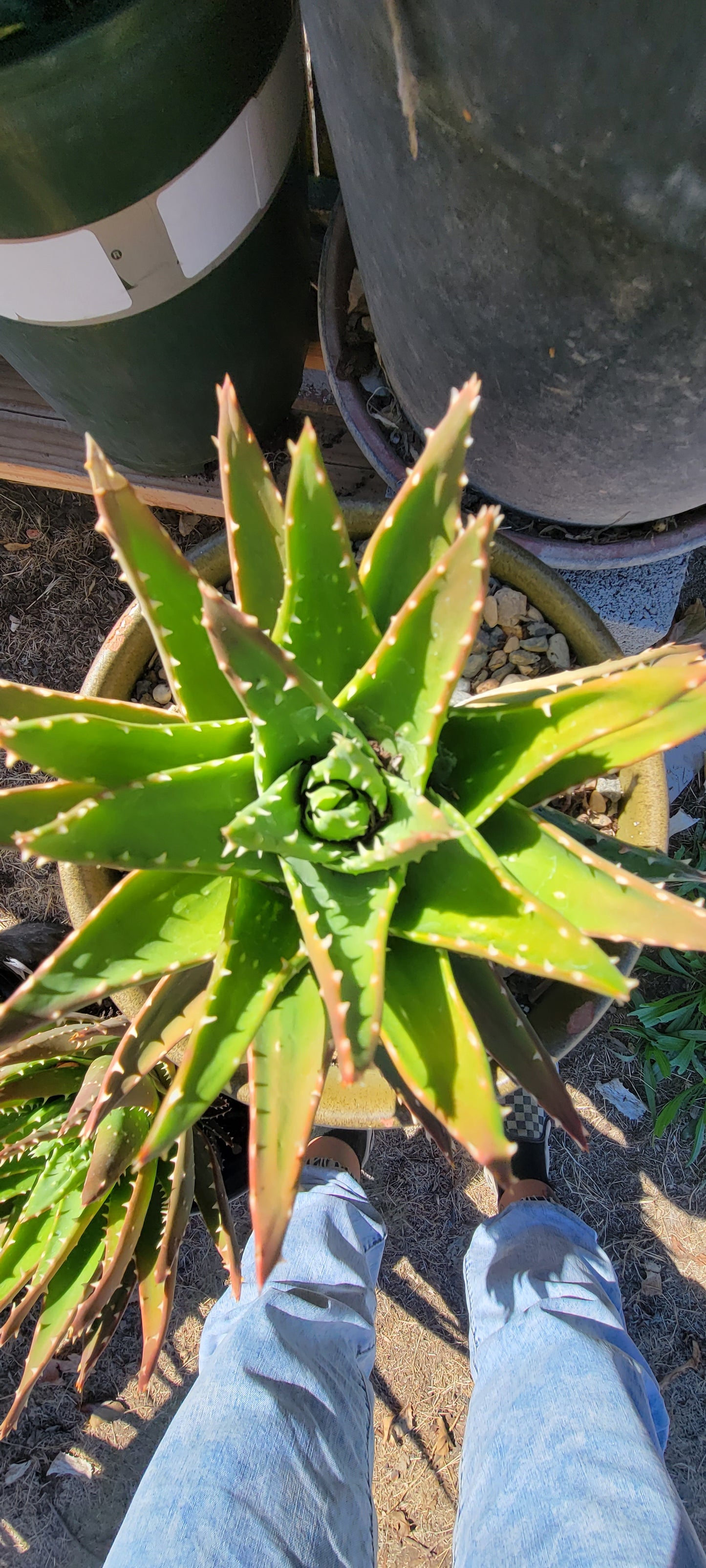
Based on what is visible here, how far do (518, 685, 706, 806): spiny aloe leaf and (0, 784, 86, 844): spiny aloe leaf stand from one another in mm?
360

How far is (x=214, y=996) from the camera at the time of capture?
0.59 meters

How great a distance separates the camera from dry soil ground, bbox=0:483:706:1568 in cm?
158

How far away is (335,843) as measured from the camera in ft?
2.08

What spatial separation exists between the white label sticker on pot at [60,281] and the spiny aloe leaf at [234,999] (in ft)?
2.11

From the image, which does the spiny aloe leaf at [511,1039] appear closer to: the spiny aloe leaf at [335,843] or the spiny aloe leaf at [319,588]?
the spiny aloe leaf at [335,843]

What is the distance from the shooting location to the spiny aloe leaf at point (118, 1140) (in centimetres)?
84

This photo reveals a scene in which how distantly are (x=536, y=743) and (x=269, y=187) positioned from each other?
0.79 metres

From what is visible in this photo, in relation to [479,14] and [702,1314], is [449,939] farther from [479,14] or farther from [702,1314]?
[702,1314]

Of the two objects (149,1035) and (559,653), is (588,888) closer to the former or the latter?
(149,1035)

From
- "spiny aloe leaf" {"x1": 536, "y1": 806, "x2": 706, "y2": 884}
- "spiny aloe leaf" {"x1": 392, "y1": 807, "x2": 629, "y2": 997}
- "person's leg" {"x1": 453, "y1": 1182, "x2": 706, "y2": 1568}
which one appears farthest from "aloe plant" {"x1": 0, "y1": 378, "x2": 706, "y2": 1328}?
"person's leg" {"x1": 453, "y1": 1182, "x2": 706, "y2": 1568}

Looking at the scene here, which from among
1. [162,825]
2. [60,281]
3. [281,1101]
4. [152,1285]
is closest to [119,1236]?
[152,1285]

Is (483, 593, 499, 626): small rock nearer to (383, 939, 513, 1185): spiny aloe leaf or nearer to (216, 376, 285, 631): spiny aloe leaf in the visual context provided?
(216, 376, 285, 631): spiny aloe leaf

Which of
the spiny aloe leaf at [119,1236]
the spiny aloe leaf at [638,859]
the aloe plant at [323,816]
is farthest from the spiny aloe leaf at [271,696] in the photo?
the spiny aloe leaf at [119,1236]

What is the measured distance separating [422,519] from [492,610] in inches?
20.6
